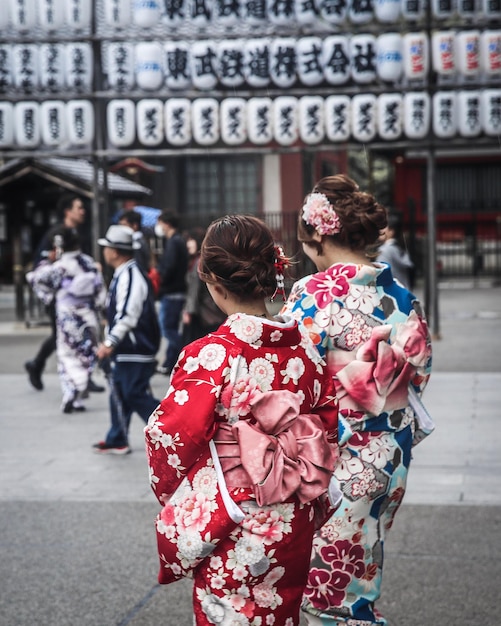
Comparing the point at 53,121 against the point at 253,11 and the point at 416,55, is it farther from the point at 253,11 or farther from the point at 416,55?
the point at 416,55

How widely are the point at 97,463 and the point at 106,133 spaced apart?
8.69 m

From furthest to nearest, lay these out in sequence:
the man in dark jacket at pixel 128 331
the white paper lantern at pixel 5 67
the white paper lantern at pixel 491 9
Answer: the white paper lantern at pixel 5 67
the white paper lantern at pixel 491 9
the man in dark jacket at pixel 128 331

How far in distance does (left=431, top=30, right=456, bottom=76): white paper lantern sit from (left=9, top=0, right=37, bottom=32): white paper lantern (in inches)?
223

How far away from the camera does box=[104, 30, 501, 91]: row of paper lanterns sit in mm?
13883

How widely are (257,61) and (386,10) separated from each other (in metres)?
1.92

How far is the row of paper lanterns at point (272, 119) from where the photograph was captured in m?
14.1

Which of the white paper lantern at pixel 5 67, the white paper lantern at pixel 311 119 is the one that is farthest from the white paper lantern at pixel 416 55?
the white paper lantern at pixel 5 67

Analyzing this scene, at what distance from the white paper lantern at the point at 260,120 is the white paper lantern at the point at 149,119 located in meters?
1.28

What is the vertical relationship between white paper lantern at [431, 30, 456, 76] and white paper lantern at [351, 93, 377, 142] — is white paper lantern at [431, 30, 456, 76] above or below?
above

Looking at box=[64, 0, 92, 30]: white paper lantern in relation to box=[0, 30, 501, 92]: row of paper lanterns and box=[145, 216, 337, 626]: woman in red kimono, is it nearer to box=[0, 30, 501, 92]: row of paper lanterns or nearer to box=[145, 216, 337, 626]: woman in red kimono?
box=[0, 30, 501, 92]: row of paper lanterns

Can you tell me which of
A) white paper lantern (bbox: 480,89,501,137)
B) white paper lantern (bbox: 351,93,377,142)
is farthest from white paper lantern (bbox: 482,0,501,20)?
white paper lantern (bbox: 351,93,377,142)

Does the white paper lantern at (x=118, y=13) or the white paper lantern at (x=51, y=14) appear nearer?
the white paper lantern at (x=118, y=13)

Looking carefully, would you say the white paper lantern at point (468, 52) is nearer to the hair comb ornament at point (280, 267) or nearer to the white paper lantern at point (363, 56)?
the white paper lantern at point (363, 56)

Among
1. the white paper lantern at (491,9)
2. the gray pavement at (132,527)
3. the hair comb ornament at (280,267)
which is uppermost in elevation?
the white paper lantern at (491,9)
